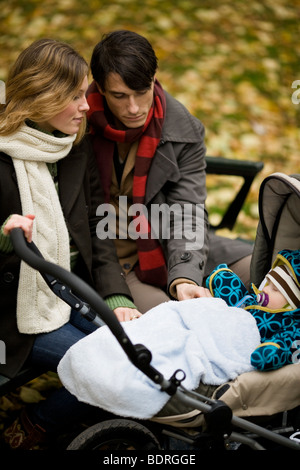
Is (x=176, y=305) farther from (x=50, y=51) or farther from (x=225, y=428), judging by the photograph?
(x=50, y=51)

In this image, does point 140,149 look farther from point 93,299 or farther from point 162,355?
point 93,299

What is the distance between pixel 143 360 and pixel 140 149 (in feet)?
4.10

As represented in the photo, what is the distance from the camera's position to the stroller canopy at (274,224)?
2336mm

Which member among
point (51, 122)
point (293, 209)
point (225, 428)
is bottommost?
point (225, 428)

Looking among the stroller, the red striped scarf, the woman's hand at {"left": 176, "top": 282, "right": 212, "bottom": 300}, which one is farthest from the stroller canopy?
the red striped scarf

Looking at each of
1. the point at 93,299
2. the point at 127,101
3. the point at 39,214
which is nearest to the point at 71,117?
the point at 127,101

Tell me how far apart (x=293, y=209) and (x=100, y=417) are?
122 centimetres

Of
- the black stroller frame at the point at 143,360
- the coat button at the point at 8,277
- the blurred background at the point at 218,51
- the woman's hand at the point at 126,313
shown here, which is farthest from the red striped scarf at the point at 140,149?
the blurred background at the point at 218,51

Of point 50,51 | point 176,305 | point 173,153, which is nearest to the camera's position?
point 176,305

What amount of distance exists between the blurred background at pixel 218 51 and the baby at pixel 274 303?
90.6 inches

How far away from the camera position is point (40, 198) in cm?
238

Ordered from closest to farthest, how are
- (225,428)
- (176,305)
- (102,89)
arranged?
(225,428) < (176,305) < (102,89)
